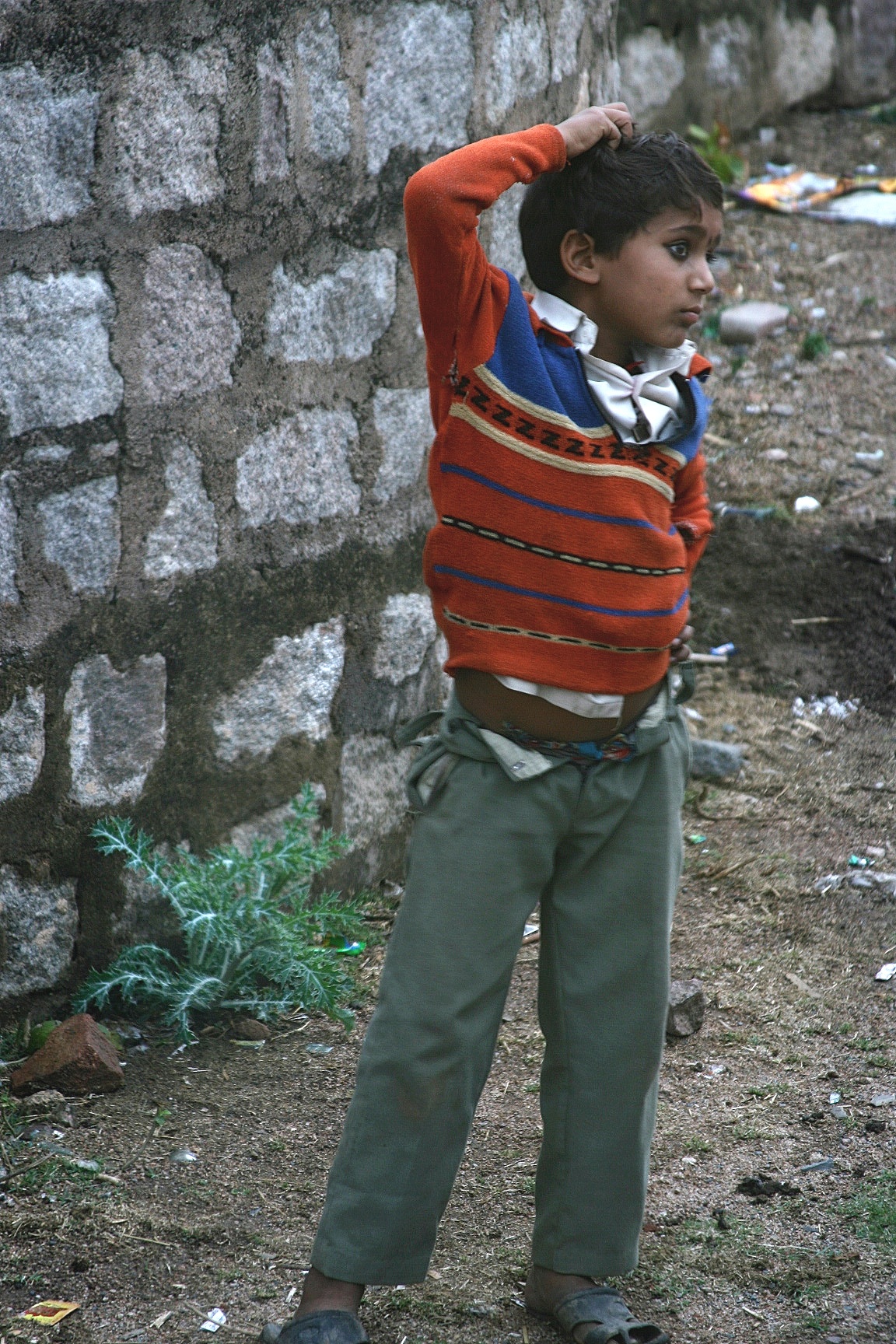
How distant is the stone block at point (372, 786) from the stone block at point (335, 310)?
0.86m

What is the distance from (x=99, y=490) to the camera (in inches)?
98.0

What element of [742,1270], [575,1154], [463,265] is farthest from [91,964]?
[463,265]

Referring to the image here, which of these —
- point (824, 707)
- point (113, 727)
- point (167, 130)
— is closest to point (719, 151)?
point (824, 707)

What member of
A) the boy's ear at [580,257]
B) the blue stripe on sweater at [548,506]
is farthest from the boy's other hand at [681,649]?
the boy's ear at [580,257]

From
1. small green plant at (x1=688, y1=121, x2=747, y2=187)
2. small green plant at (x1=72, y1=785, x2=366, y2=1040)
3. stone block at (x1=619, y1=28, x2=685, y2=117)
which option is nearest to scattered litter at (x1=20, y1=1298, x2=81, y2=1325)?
small green plant at (x1=72, y1=785, x2=366, y2=1040)

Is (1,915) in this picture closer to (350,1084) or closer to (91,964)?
(91,964)

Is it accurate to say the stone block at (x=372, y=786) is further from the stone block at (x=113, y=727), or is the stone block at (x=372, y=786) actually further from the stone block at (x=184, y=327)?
the stone block at (x=184, y=327)

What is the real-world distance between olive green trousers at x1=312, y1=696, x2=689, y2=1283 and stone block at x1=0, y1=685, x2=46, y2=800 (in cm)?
97

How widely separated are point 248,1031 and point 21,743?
0.75 m

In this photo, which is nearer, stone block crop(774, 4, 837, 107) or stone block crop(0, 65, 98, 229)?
stone block crop(0, 65, 98, 229)

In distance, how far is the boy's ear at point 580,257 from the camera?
1771 millimetres

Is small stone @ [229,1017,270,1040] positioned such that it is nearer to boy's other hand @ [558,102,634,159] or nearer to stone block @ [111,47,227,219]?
stone block @ [111,47,227,219]

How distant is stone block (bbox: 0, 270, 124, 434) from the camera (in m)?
2.34

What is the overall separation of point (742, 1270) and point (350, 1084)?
0.81 m
